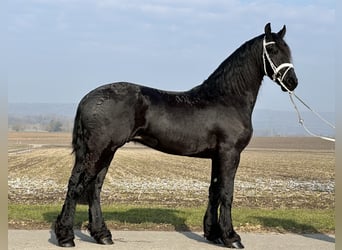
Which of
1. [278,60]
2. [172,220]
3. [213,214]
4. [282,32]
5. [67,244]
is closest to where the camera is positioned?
[67,244]

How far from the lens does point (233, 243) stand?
21.2 feet

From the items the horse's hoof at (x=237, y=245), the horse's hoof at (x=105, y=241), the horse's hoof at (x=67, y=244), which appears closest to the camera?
the horse's hoof at (x=67, y=244)

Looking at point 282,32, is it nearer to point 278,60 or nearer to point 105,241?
point 278,60

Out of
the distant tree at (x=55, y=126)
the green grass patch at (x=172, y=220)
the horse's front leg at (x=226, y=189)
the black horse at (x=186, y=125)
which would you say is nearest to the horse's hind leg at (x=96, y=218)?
the black horse at (x=186, y=125)

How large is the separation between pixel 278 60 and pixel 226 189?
1.92 metres

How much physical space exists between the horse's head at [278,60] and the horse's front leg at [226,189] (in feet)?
3.87

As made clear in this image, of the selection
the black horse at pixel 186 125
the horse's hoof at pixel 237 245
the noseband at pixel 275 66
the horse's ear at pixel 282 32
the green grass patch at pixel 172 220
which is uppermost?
the horse's ear at pixel 282 32

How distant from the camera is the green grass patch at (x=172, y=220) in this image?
7.86m

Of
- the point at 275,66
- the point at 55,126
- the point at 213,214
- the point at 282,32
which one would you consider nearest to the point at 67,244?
the point at 213,214

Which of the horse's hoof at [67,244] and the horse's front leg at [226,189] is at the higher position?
the horse's front leg at [226,189]

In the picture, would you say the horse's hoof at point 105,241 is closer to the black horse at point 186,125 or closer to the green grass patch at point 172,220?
the black horse at point 186,125

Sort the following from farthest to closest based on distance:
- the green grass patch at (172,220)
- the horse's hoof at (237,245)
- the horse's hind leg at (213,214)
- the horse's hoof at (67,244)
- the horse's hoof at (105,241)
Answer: the green grass patch at (172,220)
the horse's hind leg at (213,214)
the horse's hoof at (105,241)
the horse's hoof at (237,245)
the horse's hoof at (67,244)

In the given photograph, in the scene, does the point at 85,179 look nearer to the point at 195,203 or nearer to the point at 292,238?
the point at 292,238

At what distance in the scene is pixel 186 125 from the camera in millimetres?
6574
